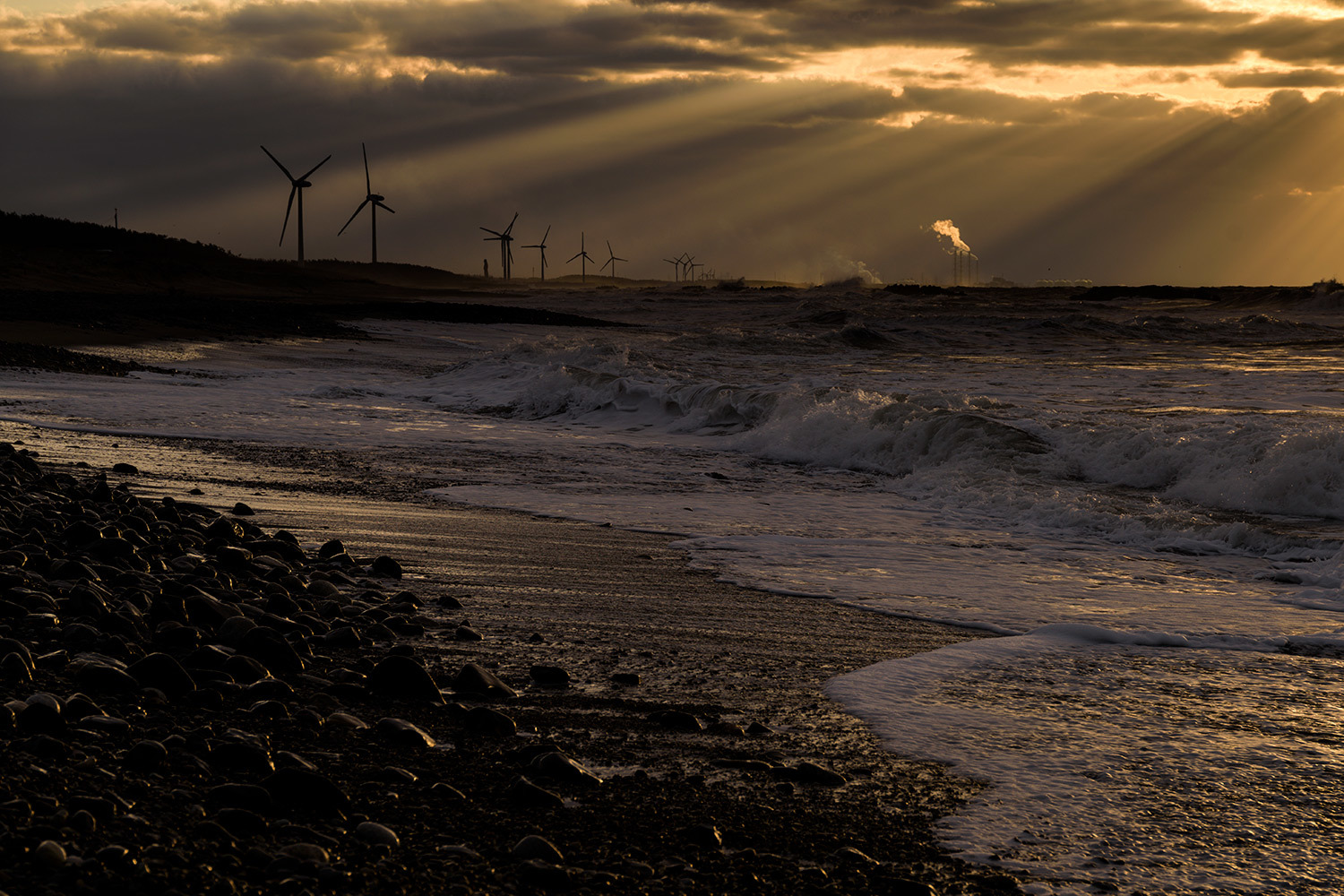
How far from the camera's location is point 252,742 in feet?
10.3

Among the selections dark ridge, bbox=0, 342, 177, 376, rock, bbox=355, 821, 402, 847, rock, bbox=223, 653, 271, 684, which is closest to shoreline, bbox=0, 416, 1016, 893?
rock, bbox=355, 821, 402, 847

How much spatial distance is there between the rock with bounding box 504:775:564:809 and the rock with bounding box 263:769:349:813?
0.47m

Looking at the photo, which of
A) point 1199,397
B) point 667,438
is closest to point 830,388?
point 667,438

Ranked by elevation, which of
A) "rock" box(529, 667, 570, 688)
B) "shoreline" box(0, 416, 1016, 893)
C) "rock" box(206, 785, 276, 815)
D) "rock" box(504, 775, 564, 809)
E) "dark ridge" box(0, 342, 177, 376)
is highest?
"dark ridge" box(0, 342, 177, 376)

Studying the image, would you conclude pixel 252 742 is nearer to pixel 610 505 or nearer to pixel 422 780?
pixel 422 780

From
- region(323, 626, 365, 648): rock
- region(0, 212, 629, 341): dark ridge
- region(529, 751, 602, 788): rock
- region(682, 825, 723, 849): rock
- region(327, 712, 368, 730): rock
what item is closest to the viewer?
region(682, 825, 723, 849): rock

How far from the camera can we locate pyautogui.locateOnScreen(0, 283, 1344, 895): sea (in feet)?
11.1

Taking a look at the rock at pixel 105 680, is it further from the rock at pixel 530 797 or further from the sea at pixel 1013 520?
the sea at pixel 1013 520

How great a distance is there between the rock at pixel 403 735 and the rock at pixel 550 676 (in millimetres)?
812

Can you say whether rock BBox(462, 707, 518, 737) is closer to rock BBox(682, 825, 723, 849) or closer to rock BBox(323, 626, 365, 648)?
rock BBox(682, 825, 723, 849)

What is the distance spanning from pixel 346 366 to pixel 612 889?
2517cm

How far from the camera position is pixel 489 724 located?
365 cm

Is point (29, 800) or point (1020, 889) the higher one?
point (29, 800)

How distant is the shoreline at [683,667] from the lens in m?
3.03
